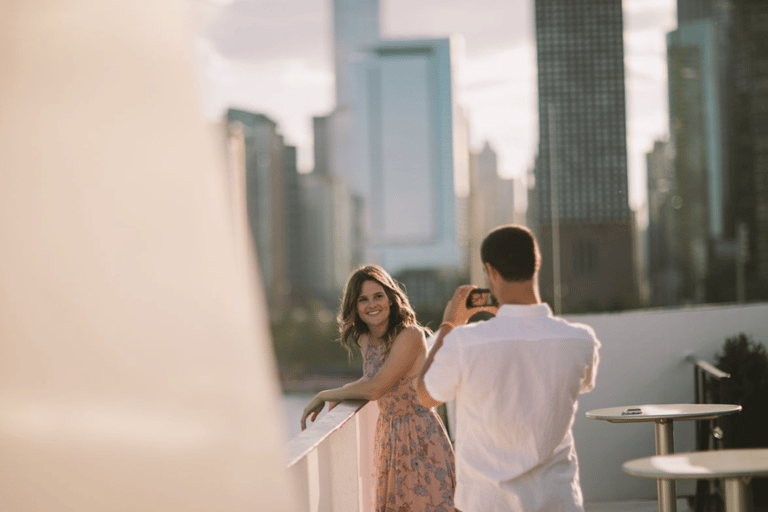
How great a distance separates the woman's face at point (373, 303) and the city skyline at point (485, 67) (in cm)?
10444

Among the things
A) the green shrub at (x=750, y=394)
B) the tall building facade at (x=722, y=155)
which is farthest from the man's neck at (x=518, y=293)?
the tall building facade at (x=722, y=155)

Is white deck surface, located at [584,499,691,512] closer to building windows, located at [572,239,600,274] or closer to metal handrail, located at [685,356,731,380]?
metal handrail, located at [685,356,731,380]

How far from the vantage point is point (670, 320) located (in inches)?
291

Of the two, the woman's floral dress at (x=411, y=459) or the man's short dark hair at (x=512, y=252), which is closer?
the man's short dark hair at (x=512, y=252)

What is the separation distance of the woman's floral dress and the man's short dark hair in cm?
139

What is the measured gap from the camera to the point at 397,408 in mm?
4000

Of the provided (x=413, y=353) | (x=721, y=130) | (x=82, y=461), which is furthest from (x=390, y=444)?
(x=721, y=130)

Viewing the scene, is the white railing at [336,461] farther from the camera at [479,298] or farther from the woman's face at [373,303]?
the camera at [479,298]

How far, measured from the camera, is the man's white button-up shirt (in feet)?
8.54

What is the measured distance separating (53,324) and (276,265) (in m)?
131

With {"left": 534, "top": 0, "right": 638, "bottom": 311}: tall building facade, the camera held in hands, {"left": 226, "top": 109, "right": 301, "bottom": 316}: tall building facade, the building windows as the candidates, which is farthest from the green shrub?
{"left": 226, "top": 109, "right": 301, "bottom": 316}: tall building facade

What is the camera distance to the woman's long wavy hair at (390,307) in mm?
4090

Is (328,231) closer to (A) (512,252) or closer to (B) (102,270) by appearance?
(B) (102,270)

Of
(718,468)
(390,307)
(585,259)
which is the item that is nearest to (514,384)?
(718,468)
